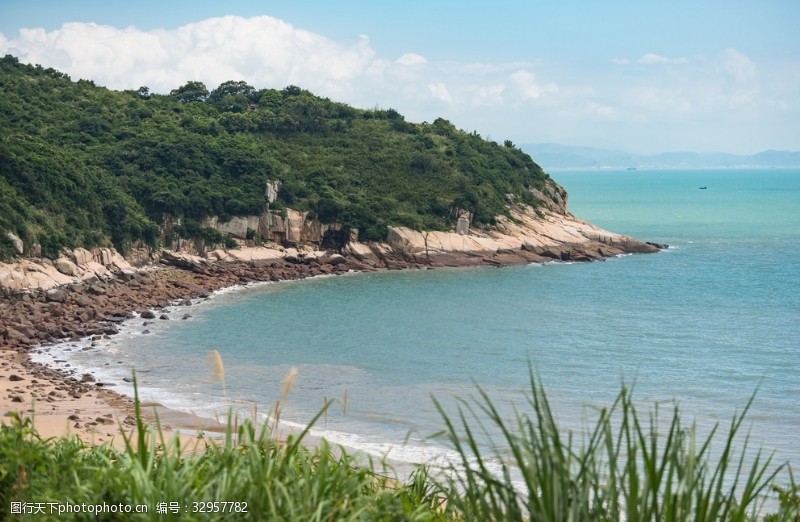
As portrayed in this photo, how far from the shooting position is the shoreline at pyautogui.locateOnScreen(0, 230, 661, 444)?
21188mm

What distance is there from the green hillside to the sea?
621 cm

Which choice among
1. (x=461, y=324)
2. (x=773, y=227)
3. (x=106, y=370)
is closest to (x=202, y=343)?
(x=106, y=370)

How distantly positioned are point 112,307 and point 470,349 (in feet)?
46.3

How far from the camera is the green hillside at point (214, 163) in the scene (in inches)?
1694

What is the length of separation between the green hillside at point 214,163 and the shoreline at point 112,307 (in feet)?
7.55

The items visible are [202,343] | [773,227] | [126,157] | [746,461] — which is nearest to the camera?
[746,461]

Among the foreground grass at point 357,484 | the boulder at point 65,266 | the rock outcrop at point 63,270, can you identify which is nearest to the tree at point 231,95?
the rock outcrop at point 63,270

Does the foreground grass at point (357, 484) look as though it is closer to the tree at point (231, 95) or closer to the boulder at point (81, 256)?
the boulder at point (81, 256)

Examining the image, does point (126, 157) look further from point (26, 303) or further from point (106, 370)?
point (106, 370)

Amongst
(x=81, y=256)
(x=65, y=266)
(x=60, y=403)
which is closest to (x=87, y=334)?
(x=65, y=266)

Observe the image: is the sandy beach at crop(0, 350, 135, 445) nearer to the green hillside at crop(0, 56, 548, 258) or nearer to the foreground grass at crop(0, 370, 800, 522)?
the foreground grass at crop(0, 370, 800, 522)

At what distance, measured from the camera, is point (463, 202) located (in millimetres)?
56000

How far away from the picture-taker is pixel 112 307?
120 feet

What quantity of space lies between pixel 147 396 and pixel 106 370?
3.31 m
